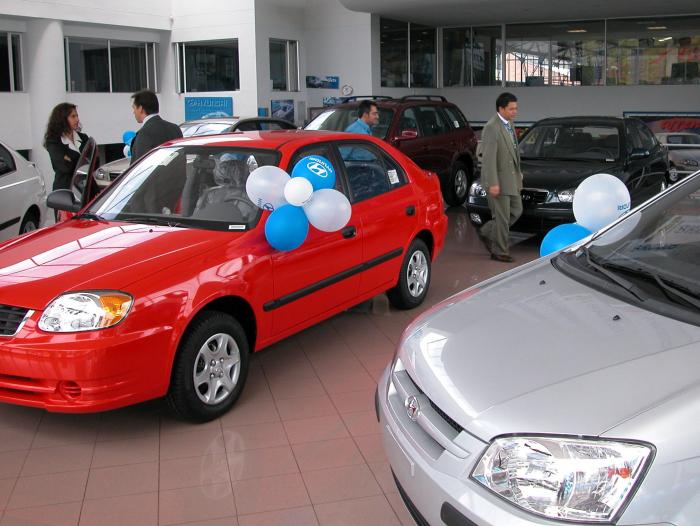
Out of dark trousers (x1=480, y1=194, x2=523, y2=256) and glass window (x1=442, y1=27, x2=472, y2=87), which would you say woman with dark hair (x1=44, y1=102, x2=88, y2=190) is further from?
glass window (x1=442, y1=27, x2=472, y2=87)

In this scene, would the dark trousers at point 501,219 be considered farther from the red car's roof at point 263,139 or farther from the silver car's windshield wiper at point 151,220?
the silver car's windshield wiper at point 151,220

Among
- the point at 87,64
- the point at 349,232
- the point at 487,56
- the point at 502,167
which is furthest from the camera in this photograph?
the point at 487,56

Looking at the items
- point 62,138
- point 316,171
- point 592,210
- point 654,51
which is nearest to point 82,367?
point 316,171

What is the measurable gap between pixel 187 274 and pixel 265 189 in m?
0.87

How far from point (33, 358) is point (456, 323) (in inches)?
87.1

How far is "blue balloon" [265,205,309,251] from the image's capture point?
4852mm

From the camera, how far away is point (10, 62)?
18000mm

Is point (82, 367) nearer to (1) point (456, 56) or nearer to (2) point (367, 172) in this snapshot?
(2) point (367, 172)

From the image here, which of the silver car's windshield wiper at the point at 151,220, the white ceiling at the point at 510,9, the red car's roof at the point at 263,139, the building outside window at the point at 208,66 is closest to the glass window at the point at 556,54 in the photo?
the white ceiling at the point at 510,9

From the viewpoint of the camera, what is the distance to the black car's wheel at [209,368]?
4379 millimetres

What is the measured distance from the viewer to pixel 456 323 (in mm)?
3217

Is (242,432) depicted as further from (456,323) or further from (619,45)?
(619,45)

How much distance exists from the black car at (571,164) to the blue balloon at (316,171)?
14.1 ft

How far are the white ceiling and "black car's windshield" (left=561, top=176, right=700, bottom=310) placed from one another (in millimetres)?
14716
